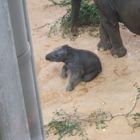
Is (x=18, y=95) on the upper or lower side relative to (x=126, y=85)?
upper

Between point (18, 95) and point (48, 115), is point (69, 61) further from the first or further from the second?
point (18, 95)

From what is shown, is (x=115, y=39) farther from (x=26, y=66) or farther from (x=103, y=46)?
(x=26, y=66)

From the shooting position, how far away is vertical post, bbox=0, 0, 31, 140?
0.67 m

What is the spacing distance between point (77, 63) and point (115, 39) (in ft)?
2.23

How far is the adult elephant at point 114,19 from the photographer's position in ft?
13.1

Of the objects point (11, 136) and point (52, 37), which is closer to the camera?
point (11, 136)

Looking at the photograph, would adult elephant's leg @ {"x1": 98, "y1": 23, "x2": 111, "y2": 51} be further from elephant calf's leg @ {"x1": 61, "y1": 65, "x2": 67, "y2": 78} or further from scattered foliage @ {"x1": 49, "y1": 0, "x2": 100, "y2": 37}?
elephant calf's leg @ {"x1": 61, "y1": 65, "x2": 67, "y2": 78}

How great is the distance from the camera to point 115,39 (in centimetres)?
456

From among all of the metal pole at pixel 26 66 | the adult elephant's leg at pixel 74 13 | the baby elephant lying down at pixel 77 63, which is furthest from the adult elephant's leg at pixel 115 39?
the metal pole at pixel 26 66

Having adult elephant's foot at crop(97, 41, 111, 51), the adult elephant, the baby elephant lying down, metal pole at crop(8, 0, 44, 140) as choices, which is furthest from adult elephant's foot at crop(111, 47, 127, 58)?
metal pole at crop(8, 0, 44, 140)

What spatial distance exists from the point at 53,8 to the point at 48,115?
2.76 m

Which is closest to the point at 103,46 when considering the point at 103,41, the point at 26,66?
the point at 103,41

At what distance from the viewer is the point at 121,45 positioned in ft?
15.1

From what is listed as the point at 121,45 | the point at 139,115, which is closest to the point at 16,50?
the point at 139,115
